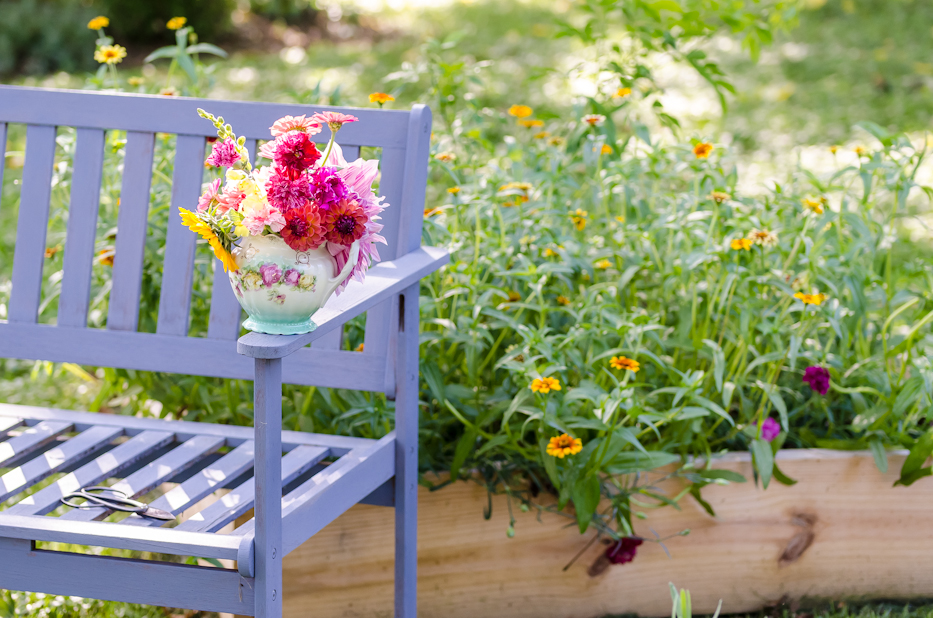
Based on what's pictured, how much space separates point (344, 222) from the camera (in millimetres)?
1183

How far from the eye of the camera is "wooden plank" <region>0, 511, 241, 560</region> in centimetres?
123

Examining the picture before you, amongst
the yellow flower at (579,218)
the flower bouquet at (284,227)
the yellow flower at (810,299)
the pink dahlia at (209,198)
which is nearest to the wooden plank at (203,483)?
the flower bouquet at (284,227)

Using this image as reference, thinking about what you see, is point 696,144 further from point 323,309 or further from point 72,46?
point 72,46

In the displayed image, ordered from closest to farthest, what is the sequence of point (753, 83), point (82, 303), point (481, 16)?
point (82, 303) → point (753, 83) → point (481, 16)

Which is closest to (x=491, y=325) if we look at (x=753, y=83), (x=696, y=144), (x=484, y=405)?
(x=484, y=405)

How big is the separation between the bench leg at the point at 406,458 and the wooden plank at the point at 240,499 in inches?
5.7

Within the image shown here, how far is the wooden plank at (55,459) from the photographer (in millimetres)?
1422

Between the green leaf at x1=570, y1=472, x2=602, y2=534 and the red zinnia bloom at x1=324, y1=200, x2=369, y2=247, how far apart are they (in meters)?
0.74

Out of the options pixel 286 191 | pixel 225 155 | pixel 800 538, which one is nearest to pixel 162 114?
pixel 225 155

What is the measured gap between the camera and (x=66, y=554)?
1296 millimetres

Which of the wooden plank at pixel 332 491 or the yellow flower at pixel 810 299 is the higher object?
the yellow flower at pixel 810 299

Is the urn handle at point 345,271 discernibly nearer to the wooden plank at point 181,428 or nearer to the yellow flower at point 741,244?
the wooden plank at point 181,428

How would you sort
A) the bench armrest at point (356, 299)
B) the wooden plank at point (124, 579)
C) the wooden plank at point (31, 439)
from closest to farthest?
the bench armrest at point (356, 299), the wooden plank at point (124, 579), the wooden plank at point (31, 439)

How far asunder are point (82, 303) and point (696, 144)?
4.37ft
